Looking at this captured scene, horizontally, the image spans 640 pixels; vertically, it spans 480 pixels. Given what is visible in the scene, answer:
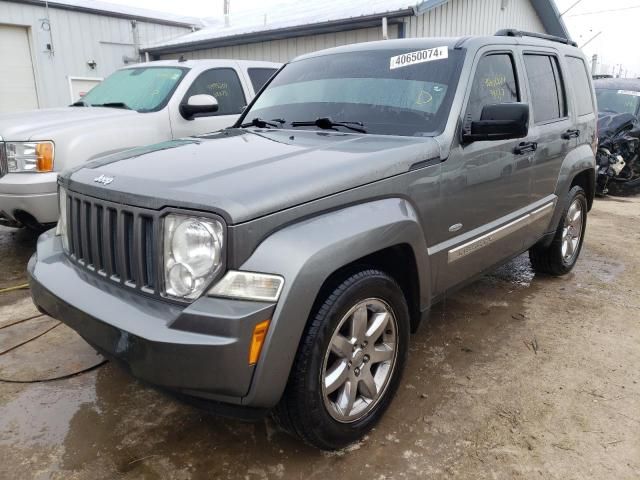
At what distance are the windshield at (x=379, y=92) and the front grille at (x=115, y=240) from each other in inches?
53.9

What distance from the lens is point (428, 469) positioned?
7.56 feet

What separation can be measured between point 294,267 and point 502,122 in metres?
1.52

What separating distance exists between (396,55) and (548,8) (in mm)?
14096

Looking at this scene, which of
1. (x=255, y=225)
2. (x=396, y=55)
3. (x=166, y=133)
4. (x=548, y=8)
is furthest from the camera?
(x=548, y=8)

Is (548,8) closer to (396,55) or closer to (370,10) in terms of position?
(370,10)

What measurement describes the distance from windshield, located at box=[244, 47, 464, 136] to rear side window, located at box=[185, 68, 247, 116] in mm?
2290

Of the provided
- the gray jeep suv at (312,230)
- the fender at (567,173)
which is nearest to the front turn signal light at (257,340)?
the gray jeep suv at (312,230)

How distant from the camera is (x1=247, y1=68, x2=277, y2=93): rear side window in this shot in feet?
19.9

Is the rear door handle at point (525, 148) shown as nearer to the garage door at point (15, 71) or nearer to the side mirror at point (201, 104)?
the side mirror at point (201, 104)

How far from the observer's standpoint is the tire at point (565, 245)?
14.7 feet

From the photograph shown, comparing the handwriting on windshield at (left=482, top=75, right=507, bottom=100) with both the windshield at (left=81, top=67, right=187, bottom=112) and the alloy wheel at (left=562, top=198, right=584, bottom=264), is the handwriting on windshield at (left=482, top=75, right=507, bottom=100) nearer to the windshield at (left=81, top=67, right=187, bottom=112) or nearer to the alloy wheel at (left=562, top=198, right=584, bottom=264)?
the alloy wheel at (left=562, top=198, right=584, bottom=264)

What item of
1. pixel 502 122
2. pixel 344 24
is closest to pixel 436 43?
pixel 502 122

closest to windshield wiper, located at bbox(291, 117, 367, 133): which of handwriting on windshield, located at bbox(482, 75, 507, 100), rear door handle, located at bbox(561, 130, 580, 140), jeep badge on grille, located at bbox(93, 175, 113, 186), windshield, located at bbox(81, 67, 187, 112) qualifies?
handwriting on windshield, located at bbox(482, 75, 507, 100)

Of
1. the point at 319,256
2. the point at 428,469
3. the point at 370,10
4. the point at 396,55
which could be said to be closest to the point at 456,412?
the point at 428,469
